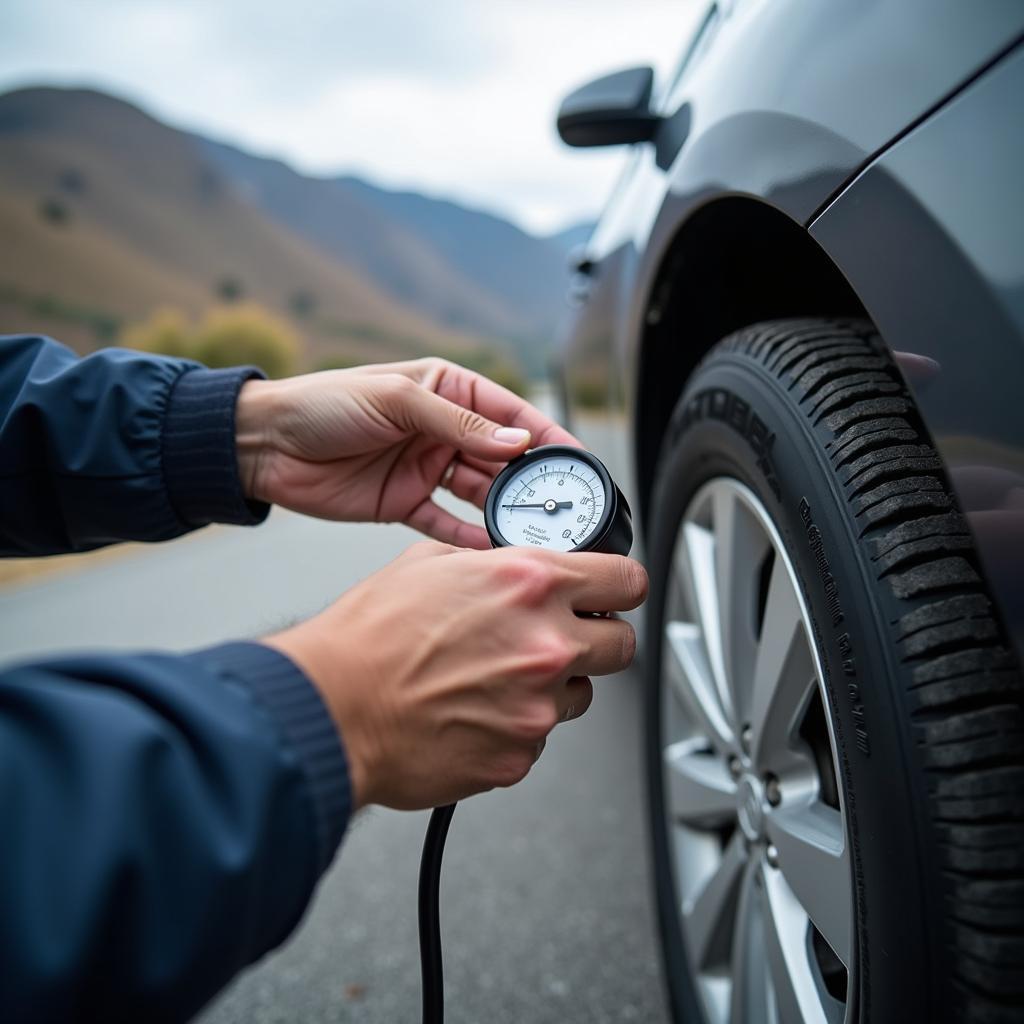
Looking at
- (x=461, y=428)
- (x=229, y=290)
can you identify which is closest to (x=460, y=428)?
(x=461, y=428)

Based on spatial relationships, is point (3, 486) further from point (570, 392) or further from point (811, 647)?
point (570, 392)

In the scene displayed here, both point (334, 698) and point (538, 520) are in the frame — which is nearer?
point (334, 698)

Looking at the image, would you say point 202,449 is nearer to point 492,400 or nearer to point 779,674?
point 492,400

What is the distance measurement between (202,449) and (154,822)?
2.89 feet

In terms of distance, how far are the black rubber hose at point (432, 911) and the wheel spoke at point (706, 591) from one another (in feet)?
1.72

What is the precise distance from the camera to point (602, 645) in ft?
2.99

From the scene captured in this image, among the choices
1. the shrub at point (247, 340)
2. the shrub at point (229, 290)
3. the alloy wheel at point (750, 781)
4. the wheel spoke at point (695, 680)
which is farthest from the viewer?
the shrub at point (229, 290)

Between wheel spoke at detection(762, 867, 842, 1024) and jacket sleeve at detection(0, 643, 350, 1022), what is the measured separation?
0.67 meters

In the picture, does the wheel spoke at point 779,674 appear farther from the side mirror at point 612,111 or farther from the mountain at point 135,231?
the mountain at point 135,231

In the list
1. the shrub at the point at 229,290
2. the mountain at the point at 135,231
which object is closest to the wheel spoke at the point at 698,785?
the mountain at the point at 135,231

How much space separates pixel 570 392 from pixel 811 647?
231cm

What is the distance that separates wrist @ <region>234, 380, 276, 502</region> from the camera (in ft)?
4.66

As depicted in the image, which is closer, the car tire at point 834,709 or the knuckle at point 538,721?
the car tire at point 834,709

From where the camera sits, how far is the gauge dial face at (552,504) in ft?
3.60
